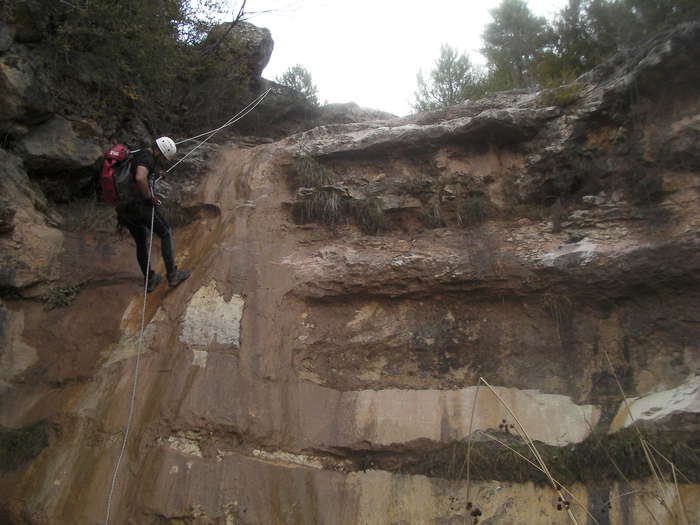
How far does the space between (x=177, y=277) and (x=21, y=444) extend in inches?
95.6

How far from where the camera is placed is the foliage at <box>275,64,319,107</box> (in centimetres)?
1259

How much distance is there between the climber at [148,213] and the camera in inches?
234

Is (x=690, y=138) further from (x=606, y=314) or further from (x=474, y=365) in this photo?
(x=474, y=365)

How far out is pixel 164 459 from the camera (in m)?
5.07

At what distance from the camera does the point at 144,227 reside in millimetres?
6375

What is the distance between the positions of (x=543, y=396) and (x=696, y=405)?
1337 mm

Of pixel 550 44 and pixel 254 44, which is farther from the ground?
pixel 550 44

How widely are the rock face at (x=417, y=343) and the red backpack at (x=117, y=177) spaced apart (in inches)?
53.0

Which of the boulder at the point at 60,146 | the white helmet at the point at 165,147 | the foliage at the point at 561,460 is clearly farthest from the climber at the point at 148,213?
the foliage at the point at 561,460

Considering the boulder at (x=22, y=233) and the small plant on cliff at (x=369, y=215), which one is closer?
the boulder at (x=22, y=233)

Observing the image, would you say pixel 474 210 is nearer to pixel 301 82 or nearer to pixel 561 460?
pixel 561 460

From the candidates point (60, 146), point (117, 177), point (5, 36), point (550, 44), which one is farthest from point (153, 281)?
point (550, 44)

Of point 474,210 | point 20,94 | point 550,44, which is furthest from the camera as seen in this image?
point 550,44

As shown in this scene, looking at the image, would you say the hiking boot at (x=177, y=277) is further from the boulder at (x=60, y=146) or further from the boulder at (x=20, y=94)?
the boulder at (x=20, y=94)
